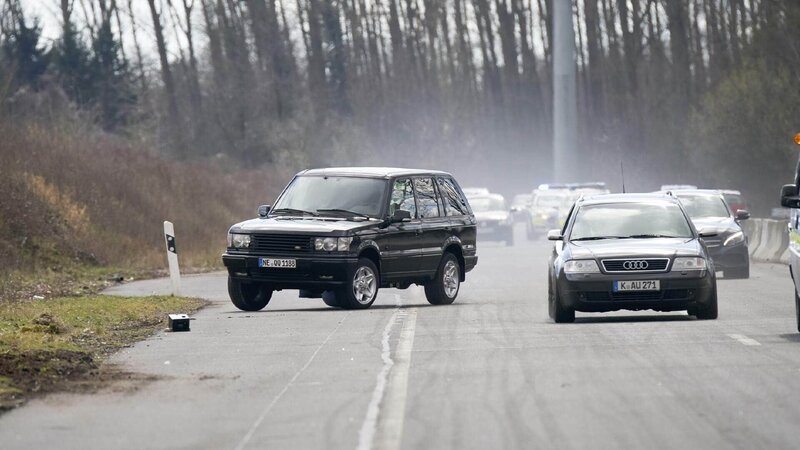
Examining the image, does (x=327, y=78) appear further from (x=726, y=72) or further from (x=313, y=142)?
(x=726, y=72)

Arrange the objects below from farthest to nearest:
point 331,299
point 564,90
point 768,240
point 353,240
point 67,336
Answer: point 564,90
point 768,240
point 331,299
point 353,240
point 67,336

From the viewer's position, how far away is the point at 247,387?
11.8 m

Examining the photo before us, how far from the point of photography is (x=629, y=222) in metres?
18.6

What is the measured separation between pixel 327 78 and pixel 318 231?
263ft

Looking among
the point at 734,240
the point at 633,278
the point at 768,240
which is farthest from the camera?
the point at 768,240

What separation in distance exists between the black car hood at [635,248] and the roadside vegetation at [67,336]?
15.3 ft

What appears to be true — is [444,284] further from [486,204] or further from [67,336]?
[486,204]

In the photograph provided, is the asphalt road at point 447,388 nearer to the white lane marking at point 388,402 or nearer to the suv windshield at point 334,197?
the white lane marking at point 388,402

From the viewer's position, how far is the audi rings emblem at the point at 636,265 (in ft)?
56.9

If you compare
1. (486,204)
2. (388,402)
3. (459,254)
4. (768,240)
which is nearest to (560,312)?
(459,254)

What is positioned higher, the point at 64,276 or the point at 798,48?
the point at 798,48

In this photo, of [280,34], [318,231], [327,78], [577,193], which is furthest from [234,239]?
[327,78]

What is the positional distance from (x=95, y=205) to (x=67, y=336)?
2229 cm

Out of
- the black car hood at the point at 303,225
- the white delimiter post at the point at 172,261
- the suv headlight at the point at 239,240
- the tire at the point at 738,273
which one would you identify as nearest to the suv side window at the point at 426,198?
the black car hood at the point at 303,225
